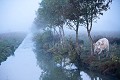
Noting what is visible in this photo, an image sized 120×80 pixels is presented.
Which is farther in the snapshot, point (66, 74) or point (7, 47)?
point (7, 47)

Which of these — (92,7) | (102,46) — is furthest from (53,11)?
(102,46)

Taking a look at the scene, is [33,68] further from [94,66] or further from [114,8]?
[114,8]

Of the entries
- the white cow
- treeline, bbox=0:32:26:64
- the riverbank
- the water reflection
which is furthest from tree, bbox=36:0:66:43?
the riverbank

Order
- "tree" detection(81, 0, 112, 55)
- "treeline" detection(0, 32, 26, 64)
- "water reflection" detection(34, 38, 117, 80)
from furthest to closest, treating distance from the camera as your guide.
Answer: "treeline" detection(0, 32, 26, 64), "tree" detection(81, 0, 112, 55), "water reflection" detection(34, 38, 117, 80)

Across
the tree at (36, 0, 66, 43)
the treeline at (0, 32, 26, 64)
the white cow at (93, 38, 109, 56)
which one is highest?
the tree at (36, 0, 66, 43)

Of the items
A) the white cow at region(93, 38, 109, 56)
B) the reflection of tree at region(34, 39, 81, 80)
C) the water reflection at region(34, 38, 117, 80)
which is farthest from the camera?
the white cow at region(93, 38, 109, 56)

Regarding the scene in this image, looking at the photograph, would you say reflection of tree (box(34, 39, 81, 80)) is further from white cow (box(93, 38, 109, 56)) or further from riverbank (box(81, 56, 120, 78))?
white cow (box(93, 38, 109, 56))

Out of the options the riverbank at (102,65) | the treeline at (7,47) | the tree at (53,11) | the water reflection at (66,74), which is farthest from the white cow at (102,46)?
the treeline at (7,47)

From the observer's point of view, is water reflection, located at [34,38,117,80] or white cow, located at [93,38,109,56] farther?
white cow, located at [93,38,109,56]

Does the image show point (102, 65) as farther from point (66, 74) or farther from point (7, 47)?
point (7, 47)

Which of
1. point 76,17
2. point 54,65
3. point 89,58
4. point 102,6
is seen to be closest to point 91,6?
point 102,6

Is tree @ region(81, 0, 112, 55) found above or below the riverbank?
above

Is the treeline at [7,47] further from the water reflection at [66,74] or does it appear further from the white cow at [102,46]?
the white cow at [102,46]

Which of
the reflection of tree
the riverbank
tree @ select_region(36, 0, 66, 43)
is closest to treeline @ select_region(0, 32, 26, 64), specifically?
tree @ select_region(36, 0, 66, 43)
